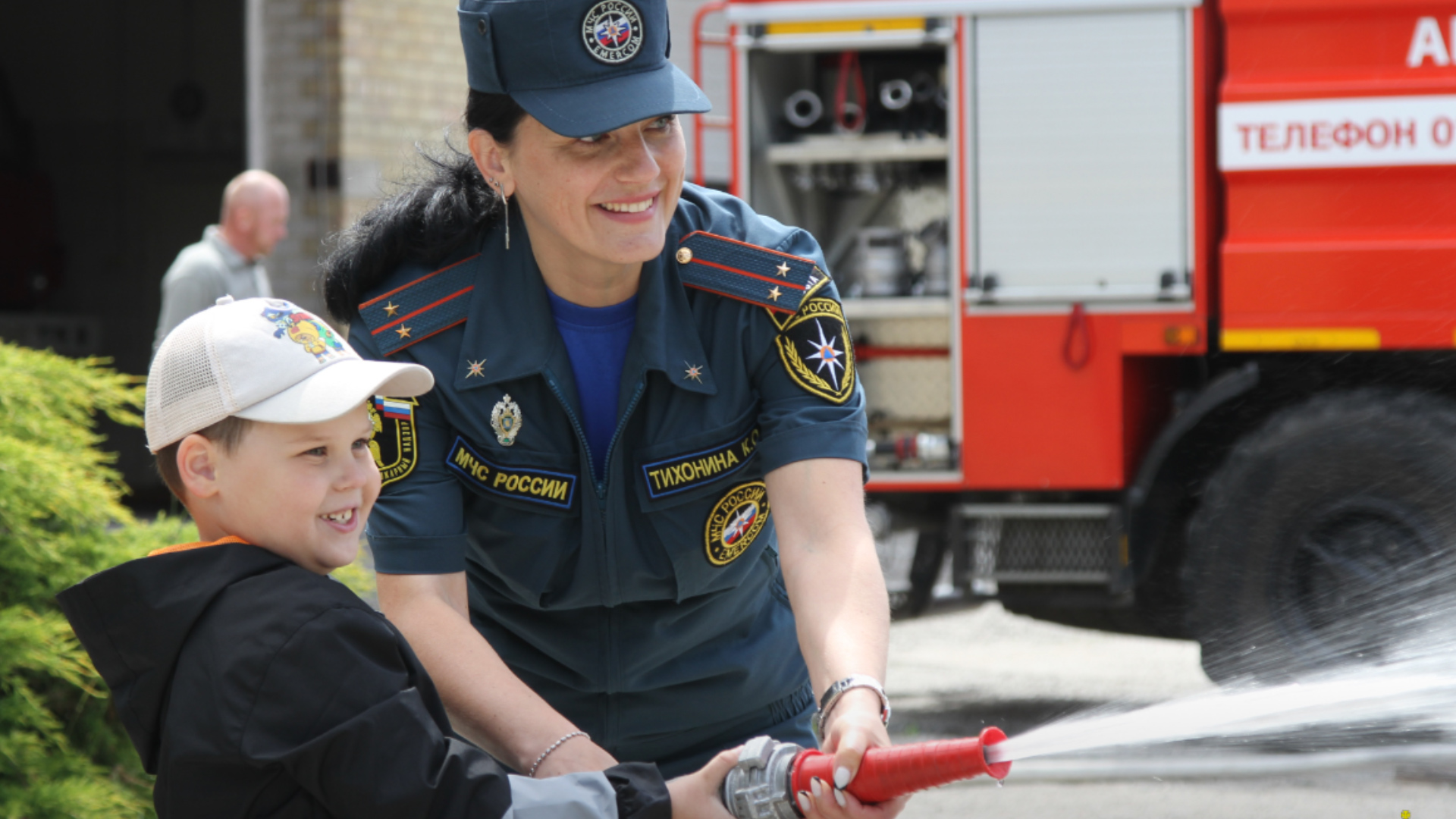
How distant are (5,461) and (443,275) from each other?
1.83 metres

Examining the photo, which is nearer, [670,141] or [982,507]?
[670,141]

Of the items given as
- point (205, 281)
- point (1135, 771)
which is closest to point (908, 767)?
point (1135, 771)

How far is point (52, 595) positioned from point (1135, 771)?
12.1ft

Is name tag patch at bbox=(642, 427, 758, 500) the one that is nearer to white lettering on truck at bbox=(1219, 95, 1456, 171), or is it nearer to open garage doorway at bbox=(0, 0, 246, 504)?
white lettering on truck at bbox=(1219, 95, 1456, 171)

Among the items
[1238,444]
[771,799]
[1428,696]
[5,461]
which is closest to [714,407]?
[771,799]

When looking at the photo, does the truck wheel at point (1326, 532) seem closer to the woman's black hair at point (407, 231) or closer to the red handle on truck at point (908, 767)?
the woman's black hair at point (407, 231)

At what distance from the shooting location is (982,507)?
6.30 meters

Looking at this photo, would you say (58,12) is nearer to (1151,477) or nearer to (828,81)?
(828,81)

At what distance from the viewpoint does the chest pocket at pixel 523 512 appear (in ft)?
7.34

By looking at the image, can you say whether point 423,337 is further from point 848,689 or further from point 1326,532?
point 1326,532

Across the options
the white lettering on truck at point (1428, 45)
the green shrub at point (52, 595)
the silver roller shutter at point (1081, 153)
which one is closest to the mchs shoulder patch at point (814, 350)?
the green shrub at point (52, 595)

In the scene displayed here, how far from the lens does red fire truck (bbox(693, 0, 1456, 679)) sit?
5.67m

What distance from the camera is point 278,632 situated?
5.55 ft

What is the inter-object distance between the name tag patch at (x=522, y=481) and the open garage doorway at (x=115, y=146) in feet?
35.6
